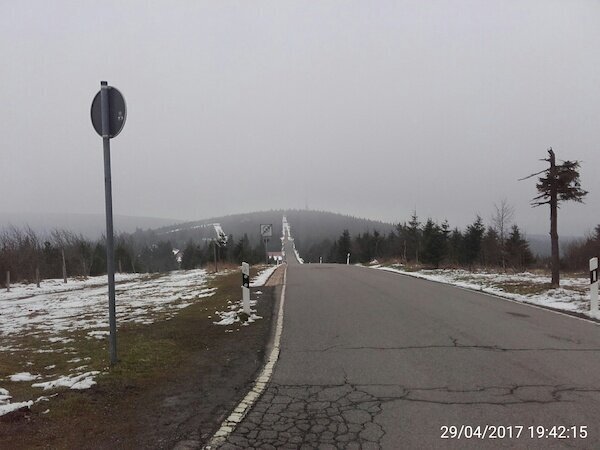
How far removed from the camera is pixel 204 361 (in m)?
6.55

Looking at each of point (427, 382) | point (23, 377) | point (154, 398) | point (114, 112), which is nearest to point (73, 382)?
point (23, 377)

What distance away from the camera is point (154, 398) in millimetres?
4930

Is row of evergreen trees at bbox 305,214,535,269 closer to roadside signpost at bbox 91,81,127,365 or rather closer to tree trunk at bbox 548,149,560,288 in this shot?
tree trunk at bbox 548,149,560,288

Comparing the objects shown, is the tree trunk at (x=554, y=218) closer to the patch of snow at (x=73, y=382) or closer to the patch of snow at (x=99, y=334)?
the patch of snow at (x=99, y=334)

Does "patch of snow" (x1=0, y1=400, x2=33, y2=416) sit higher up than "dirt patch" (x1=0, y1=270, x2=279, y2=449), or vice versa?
"patch of snow" (x1=0, y1=400, x2=33, y2=416)

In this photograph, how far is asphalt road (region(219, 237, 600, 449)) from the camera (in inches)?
155

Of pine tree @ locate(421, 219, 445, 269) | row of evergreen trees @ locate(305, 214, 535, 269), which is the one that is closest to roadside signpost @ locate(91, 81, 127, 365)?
row of evergreen trees @ locate(305, 214, 535, 269)

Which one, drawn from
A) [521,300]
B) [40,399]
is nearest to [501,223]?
[521,300]

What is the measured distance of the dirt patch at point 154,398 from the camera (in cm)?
391

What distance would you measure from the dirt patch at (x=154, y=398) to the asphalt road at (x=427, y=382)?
17.9 inches

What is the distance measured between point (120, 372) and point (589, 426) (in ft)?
16.6

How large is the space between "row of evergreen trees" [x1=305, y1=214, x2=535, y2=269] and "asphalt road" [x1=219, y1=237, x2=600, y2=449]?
89.0 feet

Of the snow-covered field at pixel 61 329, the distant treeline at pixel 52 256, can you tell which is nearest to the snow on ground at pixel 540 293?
the snow-covered field at pixel 61 329

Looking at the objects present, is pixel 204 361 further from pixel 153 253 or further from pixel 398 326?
pixel 153 253
